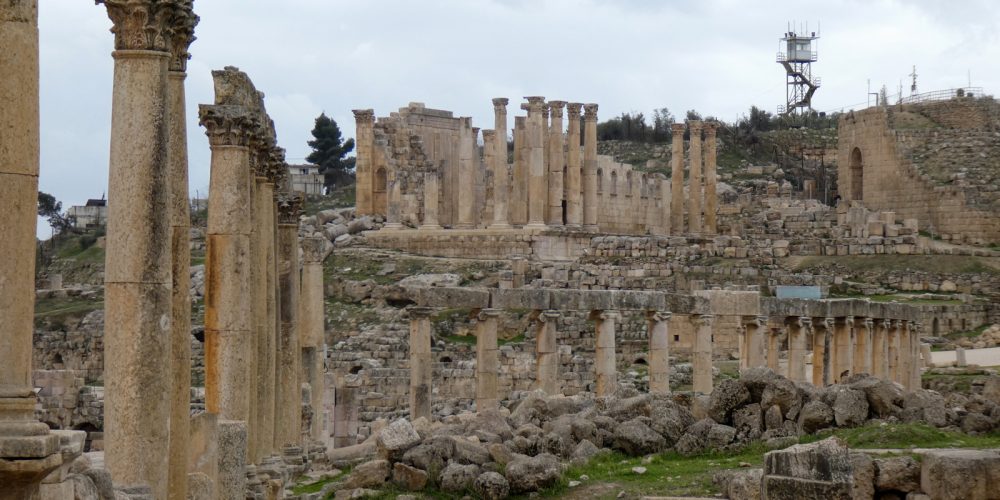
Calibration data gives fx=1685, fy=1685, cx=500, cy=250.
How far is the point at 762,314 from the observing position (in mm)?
36625

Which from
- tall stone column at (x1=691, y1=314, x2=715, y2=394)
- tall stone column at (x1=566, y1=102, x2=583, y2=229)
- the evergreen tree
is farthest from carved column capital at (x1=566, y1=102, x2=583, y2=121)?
the evergreen tree

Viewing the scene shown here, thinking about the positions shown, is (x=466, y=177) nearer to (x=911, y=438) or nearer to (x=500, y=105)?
(x=500, y=105)

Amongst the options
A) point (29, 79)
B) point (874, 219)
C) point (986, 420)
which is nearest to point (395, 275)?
point (874, 219)

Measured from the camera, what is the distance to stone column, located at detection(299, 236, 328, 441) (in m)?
32.0

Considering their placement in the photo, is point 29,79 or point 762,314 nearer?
point 29,79

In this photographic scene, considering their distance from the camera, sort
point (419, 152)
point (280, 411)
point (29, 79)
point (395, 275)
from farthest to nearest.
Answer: point (419, 152)
point (395, 275)
point (280, 411)
point (29, 79)

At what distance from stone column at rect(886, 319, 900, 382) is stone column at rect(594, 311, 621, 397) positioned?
925 cm

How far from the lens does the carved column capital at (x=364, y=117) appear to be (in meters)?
68.2

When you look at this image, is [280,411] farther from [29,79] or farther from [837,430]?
[29,79]

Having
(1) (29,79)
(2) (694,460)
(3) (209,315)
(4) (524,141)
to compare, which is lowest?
(2) (694,460)

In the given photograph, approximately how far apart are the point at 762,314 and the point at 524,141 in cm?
2641

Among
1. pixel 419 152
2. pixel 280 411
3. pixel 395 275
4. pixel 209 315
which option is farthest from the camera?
pixel 419 152

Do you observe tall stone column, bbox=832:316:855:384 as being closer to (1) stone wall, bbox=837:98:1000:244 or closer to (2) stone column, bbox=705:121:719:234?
(2) stone column, bbox=705:121:719:234

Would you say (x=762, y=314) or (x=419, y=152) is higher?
(x=419, y=152)
